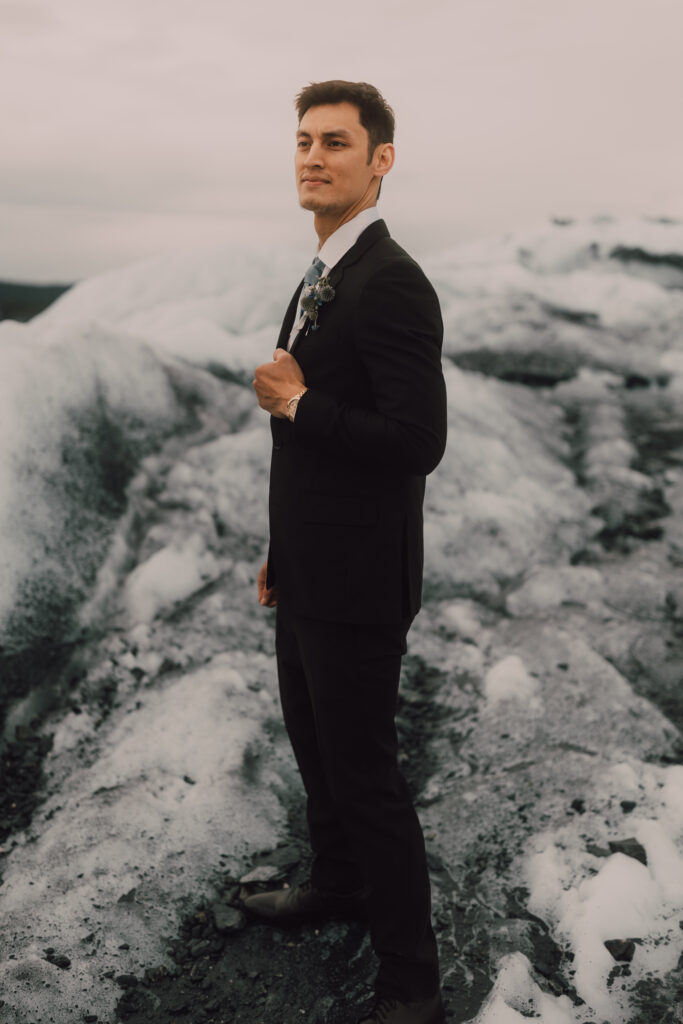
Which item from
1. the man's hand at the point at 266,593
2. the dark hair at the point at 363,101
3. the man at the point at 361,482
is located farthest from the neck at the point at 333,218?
the man's hand at the point at 266,593

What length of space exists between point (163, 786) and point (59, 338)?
2790 millimetres

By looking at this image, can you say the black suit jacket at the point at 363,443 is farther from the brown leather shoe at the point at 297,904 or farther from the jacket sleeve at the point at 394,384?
the brown leather shoe at the point at 297,904

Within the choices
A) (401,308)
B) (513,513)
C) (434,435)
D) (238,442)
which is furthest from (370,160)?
(513,513)

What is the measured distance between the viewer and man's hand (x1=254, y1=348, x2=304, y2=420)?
85.9 inches

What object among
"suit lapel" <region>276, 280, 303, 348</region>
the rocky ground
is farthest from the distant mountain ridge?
"suit lapel" <region>276, 280, 303, 348</region>

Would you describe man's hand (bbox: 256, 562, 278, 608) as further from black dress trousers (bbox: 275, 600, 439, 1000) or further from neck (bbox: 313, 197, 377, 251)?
neck (bbox: 313, 197, 377, 251)

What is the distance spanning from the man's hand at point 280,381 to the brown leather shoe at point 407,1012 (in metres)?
1.66

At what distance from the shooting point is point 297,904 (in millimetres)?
2742

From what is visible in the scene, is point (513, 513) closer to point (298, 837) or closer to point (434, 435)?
point (298, 837)

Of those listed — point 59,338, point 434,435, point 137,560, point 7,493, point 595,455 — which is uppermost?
point 434,435

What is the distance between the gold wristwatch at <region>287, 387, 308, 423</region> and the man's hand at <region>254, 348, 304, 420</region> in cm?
1

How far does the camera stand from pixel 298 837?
3135 mm

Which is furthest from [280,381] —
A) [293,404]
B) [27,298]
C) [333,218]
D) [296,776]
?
[27,298]

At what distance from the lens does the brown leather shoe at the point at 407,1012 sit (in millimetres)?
Result: 2287
